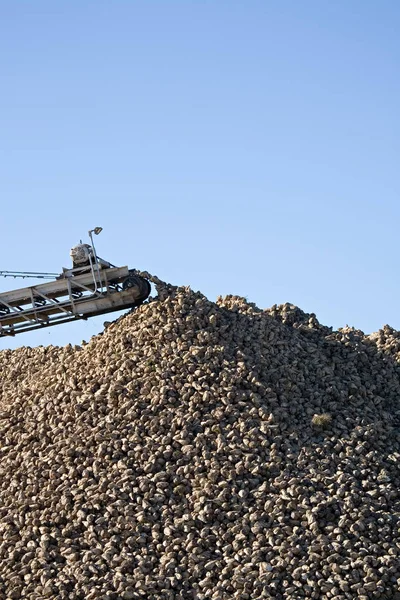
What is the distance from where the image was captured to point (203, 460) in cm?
2562

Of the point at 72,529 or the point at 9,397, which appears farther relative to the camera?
the point at 9,397

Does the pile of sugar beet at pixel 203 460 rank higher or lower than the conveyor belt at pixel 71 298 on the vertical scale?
lower

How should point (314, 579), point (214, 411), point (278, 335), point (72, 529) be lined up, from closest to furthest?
point (314, 579)
point (72, 529)
point (214, 411)
point (278, 335)

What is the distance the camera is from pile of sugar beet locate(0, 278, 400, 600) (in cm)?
2362

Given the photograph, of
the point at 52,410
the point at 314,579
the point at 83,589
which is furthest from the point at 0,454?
the point at 314,579

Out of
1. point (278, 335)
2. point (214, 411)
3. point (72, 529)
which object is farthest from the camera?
point (278, 335)

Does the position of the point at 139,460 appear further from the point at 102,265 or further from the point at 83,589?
the point at 102,265

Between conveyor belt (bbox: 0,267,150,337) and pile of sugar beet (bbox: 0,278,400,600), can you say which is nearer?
pile of sugar beet (bbox: 0,278,400,600)

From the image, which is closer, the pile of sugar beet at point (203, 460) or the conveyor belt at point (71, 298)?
the pile of sugar beet at point (203, 460)

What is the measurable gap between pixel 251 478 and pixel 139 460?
2.37 meters

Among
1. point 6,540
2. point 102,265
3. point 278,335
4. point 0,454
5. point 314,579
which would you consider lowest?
point 314,579

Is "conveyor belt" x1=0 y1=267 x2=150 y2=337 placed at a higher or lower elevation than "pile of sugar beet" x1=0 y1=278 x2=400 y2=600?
higher

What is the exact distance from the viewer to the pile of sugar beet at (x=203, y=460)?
23625 mm

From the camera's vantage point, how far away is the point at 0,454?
27609 mm
